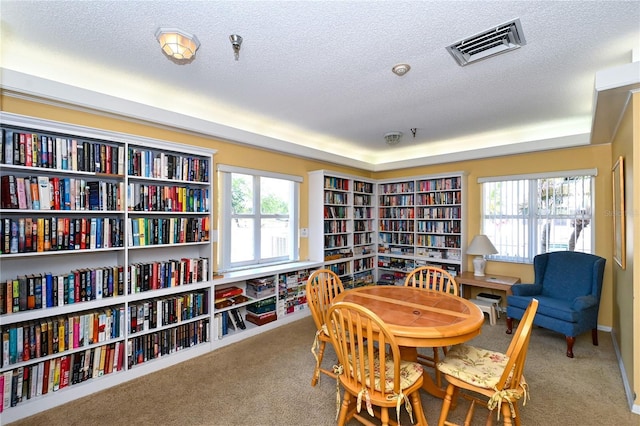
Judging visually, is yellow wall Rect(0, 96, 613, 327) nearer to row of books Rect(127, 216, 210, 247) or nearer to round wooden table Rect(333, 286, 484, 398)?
row of books Rect(127, 216, 210, 247)

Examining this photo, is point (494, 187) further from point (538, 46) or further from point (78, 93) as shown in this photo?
point (78, 93)

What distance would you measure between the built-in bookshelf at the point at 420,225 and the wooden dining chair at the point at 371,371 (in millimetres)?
3193

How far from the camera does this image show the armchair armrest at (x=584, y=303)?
299 centimetres

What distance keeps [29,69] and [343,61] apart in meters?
2.44

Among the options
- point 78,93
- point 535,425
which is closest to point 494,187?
point 535,425

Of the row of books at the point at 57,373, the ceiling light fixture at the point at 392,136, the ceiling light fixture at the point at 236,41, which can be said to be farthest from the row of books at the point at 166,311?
the ceiling light fixture at the point at 392,136

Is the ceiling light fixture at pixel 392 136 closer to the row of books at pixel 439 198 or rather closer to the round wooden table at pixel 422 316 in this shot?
the row of books at pixel 439 198

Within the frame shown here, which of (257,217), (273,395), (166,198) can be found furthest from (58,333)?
(257,217)

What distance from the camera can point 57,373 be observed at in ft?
7.36

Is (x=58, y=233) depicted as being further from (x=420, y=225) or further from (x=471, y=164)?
(x=471, y=164)

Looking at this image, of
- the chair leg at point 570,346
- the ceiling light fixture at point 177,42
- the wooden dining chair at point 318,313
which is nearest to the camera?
the ceiling light fixture at point 177,42

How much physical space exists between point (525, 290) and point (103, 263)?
14.8 ft

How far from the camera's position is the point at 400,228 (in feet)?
17.6

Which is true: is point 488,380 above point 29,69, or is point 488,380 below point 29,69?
below
